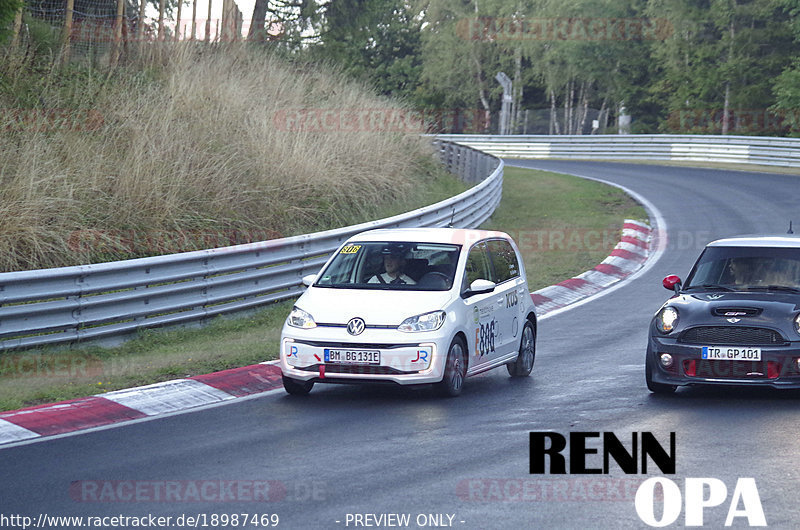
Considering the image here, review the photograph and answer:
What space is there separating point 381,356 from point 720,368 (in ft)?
10.2

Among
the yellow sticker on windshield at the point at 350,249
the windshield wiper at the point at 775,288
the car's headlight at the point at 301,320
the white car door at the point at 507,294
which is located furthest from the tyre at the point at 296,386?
the windshield wiper at the point at 775,288

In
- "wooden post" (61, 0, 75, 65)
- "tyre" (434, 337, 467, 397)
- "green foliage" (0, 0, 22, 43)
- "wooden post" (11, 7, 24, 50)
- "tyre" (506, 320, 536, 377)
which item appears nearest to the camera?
"tyre" (434, 337, 467, 397)

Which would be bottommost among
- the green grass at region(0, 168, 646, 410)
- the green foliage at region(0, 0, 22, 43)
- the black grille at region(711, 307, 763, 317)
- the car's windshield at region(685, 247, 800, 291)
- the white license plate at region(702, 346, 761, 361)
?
the green grass at region(0, 168, 646, 410)

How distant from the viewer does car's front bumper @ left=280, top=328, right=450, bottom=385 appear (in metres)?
10.3

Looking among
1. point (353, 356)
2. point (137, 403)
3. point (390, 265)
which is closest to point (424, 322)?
point (353, 356)

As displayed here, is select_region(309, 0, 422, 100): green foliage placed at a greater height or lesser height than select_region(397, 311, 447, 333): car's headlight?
greater

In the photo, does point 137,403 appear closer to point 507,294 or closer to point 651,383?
point 507,294

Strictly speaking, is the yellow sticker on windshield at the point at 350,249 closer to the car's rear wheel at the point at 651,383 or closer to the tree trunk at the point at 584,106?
the car's rear wheel at the point at 651,383

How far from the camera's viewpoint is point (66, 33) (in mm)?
22281

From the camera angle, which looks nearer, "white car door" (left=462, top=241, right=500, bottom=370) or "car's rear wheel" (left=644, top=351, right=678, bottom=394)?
"car's rear wheel" (left=644, top=351, right=678, bottom=394)

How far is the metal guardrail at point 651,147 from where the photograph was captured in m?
41.2

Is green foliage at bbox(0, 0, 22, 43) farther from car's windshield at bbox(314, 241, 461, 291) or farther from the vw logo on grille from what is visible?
the vw logo on grille

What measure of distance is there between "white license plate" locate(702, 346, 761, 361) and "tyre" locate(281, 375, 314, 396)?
3686 millimetres

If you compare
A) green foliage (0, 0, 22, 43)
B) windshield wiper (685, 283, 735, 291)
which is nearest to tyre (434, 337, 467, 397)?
windshield wiper (685, 283, 735, 291)
